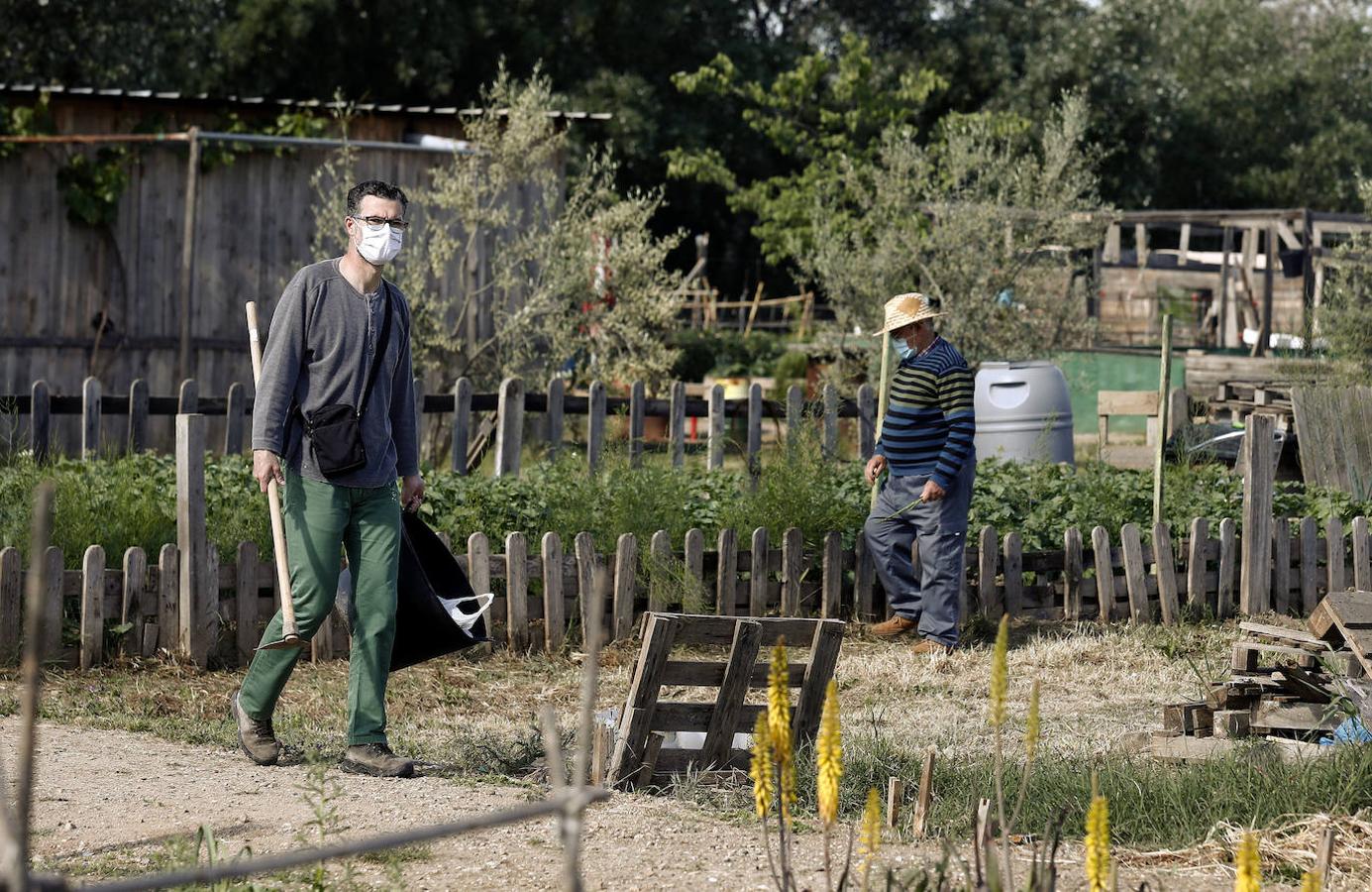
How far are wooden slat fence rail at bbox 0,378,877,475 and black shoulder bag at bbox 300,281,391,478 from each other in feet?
14.7

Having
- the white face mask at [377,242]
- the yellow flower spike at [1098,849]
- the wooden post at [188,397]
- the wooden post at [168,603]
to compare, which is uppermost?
the white face mask at [377,242]

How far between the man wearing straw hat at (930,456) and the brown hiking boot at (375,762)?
10.7ft

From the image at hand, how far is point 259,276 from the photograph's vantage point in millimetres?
14688

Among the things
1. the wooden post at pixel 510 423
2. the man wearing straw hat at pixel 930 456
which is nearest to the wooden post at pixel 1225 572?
the man wearing straw hat at pixel 930 456

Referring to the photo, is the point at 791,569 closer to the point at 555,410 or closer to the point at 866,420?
the point at 866,420

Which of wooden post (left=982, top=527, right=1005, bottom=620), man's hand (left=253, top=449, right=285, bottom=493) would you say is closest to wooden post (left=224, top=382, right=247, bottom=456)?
wooden post (left=982, top=527, right=1005, bottom=620)

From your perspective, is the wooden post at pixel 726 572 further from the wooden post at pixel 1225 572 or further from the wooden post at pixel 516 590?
the wooden post at pixel 1225 572

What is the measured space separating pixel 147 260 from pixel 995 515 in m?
8.37

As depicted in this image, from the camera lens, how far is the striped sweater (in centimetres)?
780

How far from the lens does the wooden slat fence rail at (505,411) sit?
10.4 metres

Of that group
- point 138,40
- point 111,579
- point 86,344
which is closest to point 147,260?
point 86,344

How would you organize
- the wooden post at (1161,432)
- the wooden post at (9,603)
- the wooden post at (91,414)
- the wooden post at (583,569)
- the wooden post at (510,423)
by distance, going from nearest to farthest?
the wooden post at (9,603), the wooden post at (583,569), the wooden post at (1161,432), the wooden post at (91,414), the wooden post at (510,423)

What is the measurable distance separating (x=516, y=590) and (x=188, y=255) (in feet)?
22.3

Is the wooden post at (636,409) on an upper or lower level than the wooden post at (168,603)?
upper
